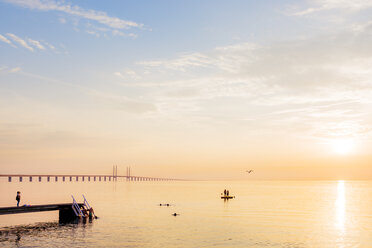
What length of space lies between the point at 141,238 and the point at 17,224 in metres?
23.6

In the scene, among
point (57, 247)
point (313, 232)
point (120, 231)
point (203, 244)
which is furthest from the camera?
point (313, 232)

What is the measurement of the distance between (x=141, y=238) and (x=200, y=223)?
1705 centimetres

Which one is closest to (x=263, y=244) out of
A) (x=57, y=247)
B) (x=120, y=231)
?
(x=120, y=231)

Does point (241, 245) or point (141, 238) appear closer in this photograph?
point (241, 245)

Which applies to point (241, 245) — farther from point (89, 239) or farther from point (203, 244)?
point (89, 239)

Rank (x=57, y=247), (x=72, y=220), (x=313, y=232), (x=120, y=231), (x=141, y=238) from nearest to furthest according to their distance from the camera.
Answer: (x=57, y=247), (x=141, y=238), (x=120, y=231), (x=313, y=232), (x=72, y=220)

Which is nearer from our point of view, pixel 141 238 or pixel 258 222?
pixel 141 238

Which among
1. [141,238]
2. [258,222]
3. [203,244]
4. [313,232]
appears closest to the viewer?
[203,244]

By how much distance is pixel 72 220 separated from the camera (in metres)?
59.7

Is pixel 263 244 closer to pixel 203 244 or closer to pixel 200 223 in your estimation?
pixel 203 244

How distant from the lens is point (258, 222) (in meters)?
63.7

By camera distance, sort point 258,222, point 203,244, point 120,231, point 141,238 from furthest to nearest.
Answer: point 258,222 < point 120,231 < point 141,238 < point 203,244

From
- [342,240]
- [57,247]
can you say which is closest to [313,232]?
[342,240]

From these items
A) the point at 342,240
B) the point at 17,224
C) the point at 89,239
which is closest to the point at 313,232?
the point at 342,240
